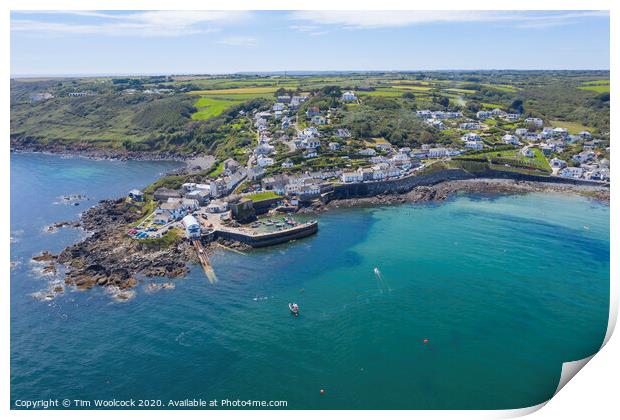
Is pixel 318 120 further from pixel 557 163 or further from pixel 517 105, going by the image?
pixel 517 105

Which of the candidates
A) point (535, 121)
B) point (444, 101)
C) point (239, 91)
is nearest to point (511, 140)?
point (535, 121)

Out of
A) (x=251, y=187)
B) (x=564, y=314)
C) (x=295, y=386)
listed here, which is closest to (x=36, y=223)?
(x=251, y=187)

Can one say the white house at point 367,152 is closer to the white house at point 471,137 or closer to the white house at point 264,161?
the white house at point 264,161

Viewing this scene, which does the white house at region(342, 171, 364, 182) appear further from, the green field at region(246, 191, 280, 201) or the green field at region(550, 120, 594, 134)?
the green field at region(550, 120, 594, 134)

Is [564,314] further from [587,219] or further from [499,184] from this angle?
[499,184]

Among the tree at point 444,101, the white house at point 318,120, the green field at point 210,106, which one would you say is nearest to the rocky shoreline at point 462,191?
the white house at point 318,120

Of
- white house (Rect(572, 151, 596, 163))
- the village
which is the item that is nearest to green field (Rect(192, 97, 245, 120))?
the village
